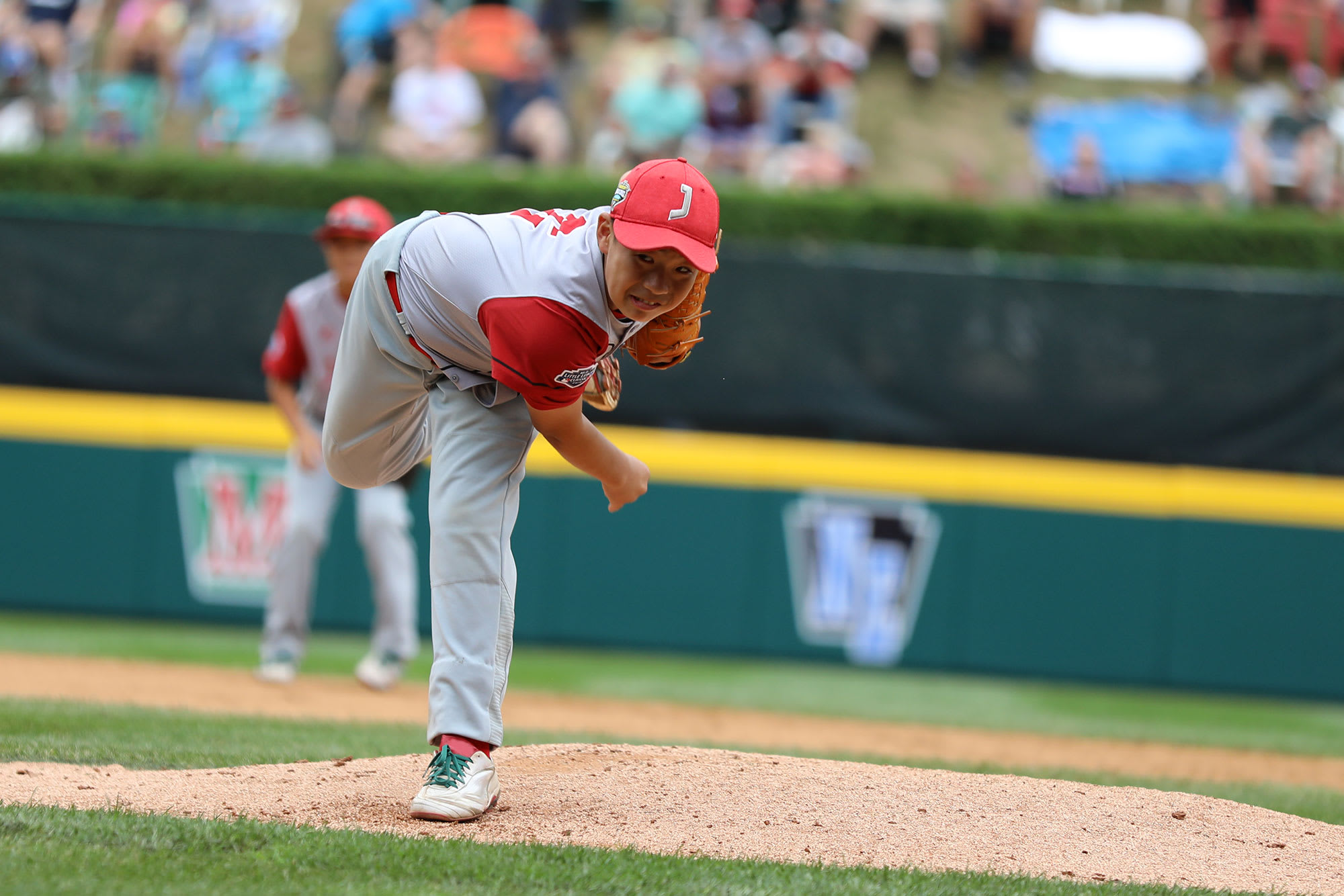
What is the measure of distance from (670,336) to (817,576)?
16.7 feet

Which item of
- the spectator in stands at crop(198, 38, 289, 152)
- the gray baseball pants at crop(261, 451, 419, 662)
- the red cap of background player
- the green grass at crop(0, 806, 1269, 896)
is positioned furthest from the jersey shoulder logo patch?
the spectator in stands at crop(198, 38, 289, 152)

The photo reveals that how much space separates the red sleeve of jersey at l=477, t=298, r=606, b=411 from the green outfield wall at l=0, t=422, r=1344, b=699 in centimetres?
519

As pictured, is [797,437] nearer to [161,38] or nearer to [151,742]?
[151,742]

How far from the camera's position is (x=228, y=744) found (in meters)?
4.76

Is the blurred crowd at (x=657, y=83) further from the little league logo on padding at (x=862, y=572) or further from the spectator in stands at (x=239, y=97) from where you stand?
the little league logo on padding at (x=862, y=572)

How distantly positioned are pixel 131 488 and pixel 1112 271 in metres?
6.22

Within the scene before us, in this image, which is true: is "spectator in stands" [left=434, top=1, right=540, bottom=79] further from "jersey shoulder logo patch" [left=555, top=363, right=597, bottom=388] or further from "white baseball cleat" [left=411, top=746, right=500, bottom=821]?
"white baseball cleat" [left=411, top=746, right=500, bottom=821]

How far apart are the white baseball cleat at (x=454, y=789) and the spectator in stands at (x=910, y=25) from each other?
11099mm

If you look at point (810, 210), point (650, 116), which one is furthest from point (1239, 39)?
point (810, 210)

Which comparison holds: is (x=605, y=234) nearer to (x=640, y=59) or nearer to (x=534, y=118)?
(x=534, y=118)

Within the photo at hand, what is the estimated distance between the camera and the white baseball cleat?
3.40 metres

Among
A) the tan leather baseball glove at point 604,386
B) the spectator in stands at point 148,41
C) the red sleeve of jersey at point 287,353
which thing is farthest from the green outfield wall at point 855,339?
the tan leather baseball glove at point 604,386

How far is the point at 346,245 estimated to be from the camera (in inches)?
250

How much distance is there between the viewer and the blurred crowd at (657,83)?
11.3 meters
